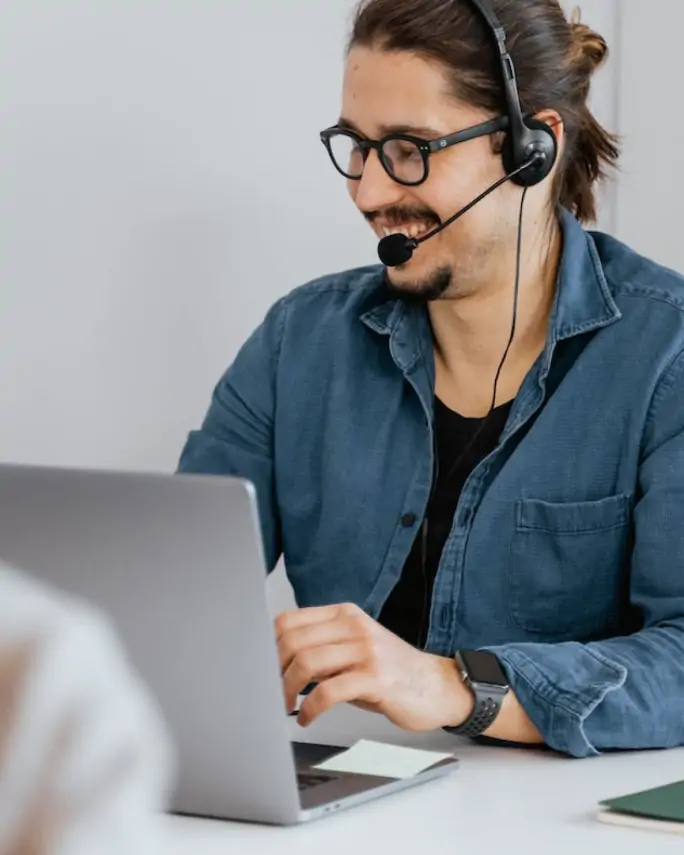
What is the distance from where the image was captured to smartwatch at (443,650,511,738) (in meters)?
1.15

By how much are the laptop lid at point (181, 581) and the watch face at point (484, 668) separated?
0.33 m

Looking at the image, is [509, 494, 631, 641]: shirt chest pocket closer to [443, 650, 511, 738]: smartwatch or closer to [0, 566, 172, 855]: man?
[443, 650, 511, 738]: smartwatch

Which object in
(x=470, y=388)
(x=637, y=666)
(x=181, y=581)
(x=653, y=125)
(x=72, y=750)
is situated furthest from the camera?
(x=653, y=125)

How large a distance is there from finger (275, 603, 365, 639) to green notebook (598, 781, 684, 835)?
275 millimetres

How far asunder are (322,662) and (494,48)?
2.47ft

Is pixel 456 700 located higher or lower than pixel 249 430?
lower

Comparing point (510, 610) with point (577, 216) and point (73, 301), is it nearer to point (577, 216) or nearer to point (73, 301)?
point (577, 216)


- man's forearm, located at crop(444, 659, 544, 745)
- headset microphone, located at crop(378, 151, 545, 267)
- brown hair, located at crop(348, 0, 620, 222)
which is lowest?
man's forearm, located at crop(444, 659, 544, 745)

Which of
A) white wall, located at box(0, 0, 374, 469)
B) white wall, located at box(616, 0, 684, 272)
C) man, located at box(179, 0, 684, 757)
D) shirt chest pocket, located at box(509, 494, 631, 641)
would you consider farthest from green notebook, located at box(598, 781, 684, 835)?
white wall, located at box(616, 0, 684, 272)

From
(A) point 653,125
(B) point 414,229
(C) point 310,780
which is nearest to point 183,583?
(C) point 310,780

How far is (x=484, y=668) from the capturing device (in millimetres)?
1180

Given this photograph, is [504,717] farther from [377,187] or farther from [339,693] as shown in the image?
[377,187]

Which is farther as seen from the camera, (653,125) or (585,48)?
(653,125)

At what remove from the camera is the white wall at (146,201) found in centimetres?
162
